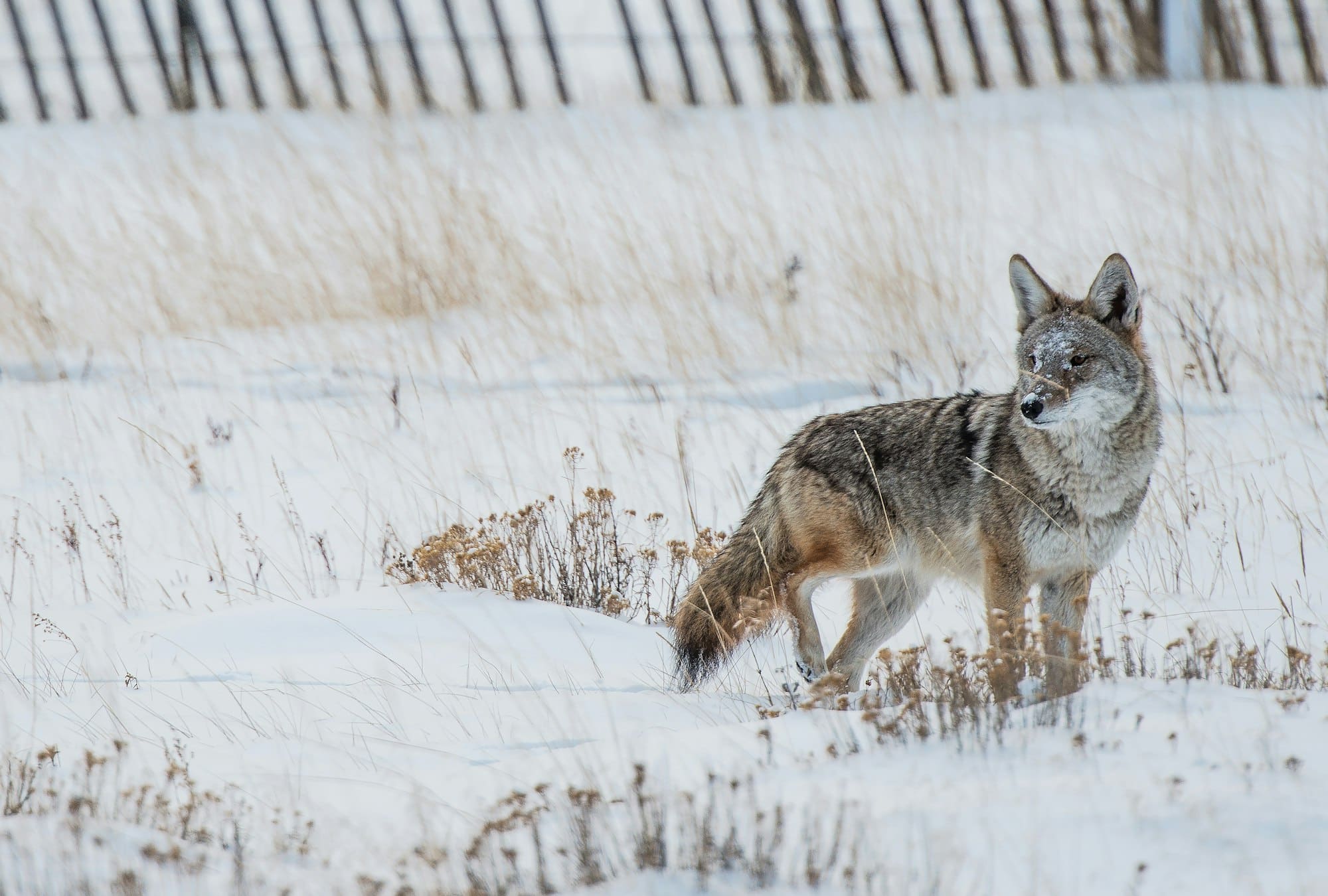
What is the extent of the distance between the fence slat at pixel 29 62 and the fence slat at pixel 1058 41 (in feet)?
33.7

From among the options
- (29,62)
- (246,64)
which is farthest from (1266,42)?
(29,62)

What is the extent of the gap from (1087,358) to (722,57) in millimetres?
8937

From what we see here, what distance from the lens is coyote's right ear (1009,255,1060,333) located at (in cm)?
423

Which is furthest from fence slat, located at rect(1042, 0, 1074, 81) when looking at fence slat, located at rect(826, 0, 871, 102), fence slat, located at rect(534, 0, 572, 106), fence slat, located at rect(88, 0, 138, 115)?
fence slat, located at rect(88, 0, 138, 115)

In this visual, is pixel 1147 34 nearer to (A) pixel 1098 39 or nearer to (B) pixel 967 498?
(A) pixel 1098 39

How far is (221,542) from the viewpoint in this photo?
5742 millimetres

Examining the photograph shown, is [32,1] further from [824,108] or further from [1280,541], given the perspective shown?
[1280,541]

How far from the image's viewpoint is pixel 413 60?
1180cm

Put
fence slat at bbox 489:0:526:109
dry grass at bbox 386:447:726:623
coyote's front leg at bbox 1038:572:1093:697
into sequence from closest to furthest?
1. coyote's front leg at bbox 1038:572:1093:697
2. dry grass at bbox 386:447:726:623
3. fence slat at bbox 489:0:526:109

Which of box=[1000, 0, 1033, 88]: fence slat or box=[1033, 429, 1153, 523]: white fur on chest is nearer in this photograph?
box=[1033, 429, 1153, 523]: white fur on chest

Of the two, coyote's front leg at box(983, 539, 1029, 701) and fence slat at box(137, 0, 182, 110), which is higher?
fence slat at box(137, 0, 182, 110)

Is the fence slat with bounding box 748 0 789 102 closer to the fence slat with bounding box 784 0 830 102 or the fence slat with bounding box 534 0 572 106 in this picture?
the fence slat with bounding box 784 0 830 102

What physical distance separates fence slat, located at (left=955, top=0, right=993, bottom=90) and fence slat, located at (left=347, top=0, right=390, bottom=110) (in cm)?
591

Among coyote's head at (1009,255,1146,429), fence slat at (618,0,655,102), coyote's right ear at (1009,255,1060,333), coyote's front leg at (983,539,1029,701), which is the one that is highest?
fence slat at (618,0,655,102)
